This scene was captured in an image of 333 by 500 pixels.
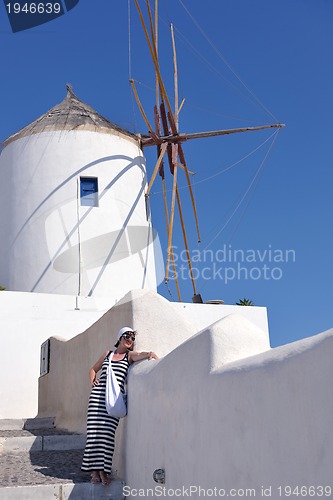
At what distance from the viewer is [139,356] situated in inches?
164

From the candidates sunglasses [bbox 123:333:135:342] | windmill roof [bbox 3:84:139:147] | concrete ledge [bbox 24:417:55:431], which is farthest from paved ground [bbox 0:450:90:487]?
windmill roof [bbox 3:84:139:147]

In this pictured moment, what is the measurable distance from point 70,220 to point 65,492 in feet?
25.8

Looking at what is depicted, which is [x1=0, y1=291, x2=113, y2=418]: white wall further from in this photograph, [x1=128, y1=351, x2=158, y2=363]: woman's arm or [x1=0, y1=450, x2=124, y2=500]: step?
[x1=128, y1=351, x2=158, y2=363]: woman's arm

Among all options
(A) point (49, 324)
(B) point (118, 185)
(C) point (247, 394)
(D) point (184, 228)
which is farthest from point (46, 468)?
(D) point (184, 228)

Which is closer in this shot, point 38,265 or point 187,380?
point 187,380

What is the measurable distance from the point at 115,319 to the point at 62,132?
7529mm

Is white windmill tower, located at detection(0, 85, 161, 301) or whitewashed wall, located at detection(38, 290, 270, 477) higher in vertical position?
white windmill tower, located at detection(0, 85, 161, 301)

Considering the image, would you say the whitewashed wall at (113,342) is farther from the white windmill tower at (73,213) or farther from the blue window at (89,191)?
the blue window at (89,191)

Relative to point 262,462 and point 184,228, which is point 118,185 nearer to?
point 184,228

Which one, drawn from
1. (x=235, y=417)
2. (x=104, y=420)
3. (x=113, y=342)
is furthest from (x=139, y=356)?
(x=235, y=417)

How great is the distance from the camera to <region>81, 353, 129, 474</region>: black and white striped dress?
3.95m

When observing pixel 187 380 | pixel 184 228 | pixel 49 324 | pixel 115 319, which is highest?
pixel 184 228

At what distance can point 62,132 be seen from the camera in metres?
11.7

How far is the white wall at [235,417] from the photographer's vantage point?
1914 millimetres
